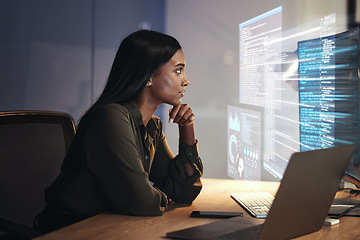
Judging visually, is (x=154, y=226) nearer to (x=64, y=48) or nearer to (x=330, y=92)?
(x=330, y=92)

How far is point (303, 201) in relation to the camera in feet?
→ 2.85

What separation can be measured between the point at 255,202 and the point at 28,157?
863 mm

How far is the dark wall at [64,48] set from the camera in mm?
2943

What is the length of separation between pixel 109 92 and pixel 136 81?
0.35 ft

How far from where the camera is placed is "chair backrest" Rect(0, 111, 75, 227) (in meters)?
1.42

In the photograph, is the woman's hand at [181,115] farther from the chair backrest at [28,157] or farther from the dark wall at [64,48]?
the dark wall at [64,48]

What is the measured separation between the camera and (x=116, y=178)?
1166 millimetres

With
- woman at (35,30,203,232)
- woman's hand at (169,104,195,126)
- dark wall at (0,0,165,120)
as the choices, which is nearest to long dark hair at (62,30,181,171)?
woman at (35,30,203,232)

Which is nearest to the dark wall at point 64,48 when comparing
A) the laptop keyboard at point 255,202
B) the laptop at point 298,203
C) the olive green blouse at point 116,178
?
the olive green blouse at point 116,178

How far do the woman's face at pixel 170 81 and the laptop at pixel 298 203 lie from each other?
0.61 meters

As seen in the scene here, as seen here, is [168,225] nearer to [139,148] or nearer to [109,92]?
[139,148]

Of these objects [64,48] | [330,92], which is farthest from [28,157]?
[64,48]

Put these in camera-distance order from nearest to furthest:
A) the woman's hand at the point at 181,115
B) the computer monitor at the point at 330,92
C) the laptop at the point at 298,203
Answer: the laptop at the point at 298,203, the computer monitor at the point at 330,92, the woman's hand at the point at 181,115

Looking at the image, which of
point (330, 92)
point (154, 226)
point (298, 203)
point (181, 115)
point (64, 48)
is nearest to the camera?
point (298, 203)
